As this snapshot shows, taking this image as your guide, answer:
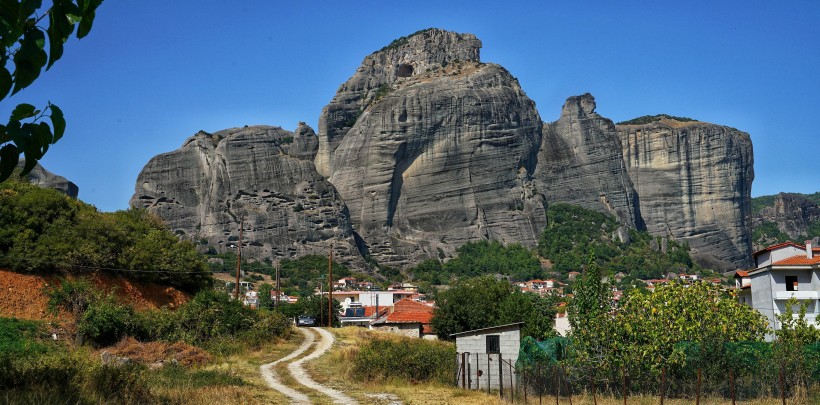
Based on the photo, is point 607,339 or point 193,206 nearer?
point 607,339

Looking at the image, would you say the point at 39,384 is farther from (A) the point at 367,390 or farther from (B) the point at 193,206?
(B) the point at 193,206

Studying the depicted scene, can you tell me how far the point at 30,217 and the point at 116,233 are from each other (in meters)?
4.10

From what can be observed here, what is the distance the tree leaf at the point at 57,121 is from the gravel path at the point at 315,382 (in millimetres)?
15154

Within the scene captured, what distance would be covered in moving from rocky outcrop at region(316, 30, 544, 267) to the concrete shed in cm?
12302

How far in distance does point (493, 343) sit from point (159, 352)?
1251 centimetres

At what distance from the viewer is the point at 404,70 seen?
575ft

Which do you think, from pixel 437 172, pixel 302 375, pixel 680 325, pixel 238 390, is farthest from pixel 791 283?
pixel 437 172

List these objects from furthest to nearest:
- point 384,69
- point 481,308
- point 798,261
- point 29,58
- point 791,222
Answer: point 791,222 < point 384,69 < point 481,308 < point 798,261 < point 29,58

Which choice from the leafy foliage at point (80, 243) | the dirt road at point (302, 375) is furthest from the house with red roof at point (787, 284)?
the leafy foliage at point (80, 243)

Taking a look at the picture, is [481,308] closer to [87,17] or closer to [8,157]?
[8,157]

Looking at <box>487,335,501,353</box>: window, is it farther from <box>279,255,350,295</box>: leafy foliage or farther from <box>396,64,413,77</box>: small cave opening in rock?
<box>396,64,413,77</box>: small cave opening in rock

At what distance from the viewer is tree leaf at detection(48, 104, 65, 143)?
5.88 m

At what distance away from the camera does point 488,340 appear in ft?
81.2

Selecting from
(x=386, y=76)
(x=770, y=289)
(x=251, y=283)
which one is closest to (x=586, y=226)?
(x=386, y=76)
